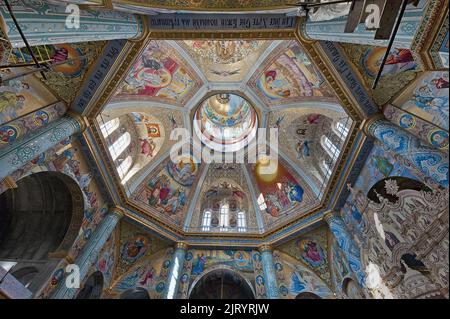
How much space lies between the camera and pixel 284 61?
33.7 ft

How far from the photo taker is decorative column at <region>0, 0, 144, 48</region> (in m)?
4.17

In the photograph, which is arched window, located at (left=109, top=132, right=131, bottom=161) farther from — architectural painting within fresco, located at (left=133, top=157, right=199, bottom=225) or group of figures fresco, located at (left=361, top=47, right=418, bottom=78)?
group of figures fresco, located at (left=361, top=47, right=418, bottom=78)

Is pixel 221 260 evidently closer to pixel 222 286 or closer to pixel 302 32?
pixel 222 286

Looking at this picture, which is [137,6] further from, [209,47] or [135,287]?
[135,287]

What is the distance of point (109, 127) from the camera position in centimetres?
1091

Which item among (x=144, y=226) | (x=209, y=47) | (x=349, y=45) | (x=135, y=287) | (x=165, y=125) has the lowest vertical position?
(x=135, y=287)

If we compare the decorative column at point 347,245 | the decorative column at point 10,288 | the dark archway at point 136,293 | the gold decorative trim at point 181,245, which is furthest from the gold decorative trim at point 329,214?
the decorative column at point 10,288

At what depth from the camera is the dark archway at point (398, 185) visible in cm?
662

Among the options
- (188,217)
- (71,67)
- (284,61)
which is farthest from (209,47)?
(188,217)

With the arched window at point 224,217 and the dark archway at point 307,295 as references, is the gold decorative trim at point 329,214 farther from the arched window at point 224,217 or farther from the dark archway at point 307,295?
the arched window at point 224,217

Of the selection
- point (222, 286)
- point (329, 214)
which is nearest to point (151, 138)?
point (222, 286)

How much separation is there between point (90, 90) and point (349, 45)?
8597 mm

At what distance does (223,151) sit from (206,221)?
481 centimetres
